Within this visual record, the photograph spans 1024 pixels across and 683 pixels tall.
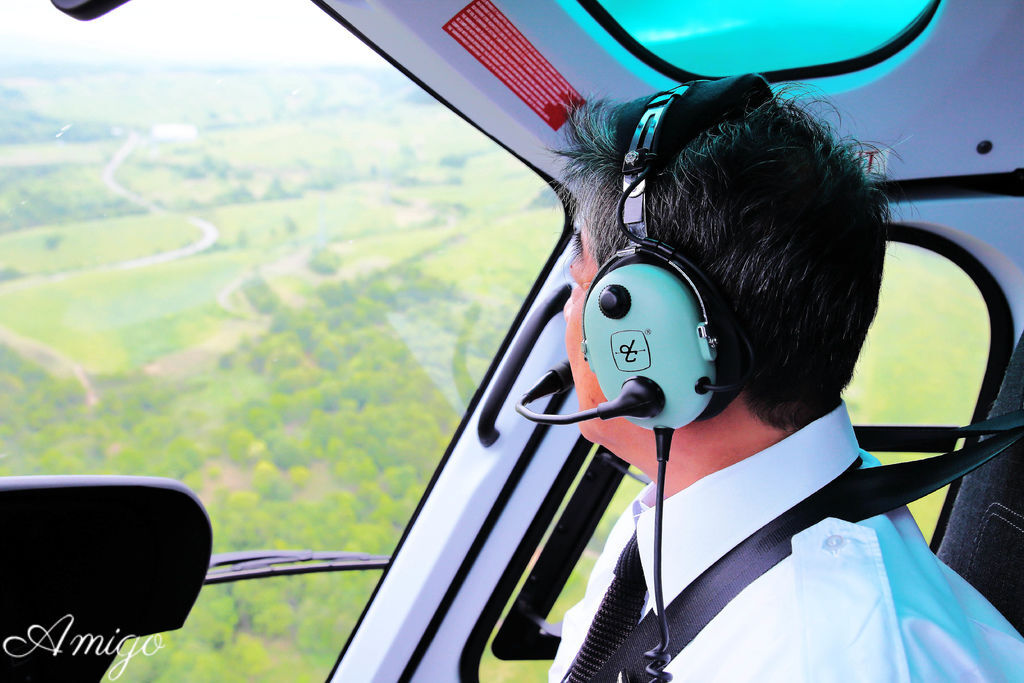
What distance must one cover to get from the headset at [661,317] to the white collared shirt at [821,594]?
112mm

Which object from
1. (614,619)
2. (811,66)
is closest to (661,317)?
(614,619)

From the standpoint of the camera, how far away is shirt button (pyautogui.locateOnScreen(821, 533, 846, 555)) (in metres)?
0.85

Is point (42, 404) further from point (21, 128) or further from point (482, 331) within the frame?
point (482, 331)

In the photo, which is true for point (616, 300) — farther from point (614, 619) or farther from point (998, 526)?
point (998, 526)

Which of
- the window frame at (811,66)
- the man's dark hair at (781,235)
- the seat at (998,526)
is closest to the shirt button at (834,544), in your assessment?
the man's dark hair at (781,235)

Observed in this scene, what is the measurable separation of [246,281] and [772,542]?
1036 millimetres

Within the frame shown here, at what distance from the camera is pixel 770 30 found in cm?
173

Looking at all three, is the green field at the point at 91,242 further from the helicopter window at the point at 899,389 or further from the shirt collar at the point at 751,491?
the helicopter window at the point at 899,389

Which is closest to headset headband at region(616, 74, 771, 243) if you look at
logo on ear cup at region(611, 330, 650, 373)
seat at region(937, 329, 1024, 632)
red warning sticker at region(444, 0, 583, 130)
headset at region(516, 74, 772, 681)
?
headset at region(516, 74, 772, 681)

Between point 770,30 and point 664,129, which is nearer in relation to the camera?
point 664,129

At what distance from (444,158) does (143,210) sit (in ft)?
2.09

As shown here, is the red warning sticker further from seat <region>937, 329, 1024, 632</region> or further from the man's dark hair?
seat <region>937, 329, 1024, 632</region>

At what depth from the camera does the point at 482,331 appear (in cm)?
182

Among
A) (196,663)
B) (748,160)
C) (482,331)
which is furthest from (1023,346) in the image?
(196,663)
